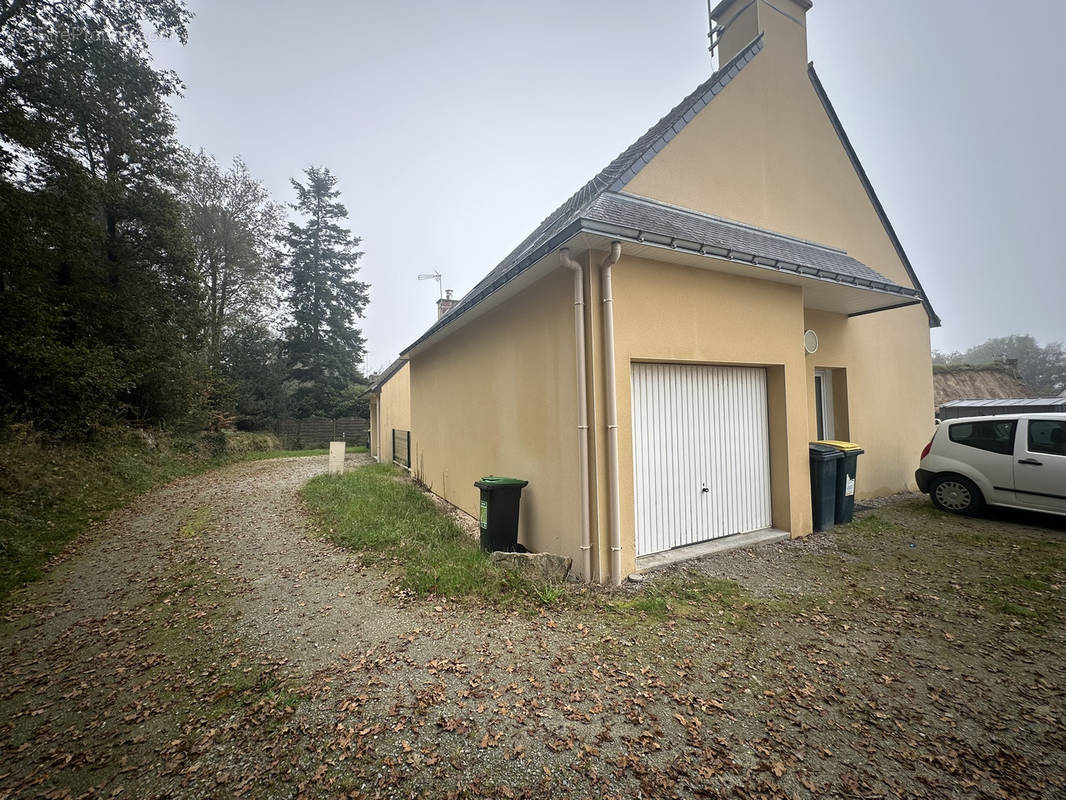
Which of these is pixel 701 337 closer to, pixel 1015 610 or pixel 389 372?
pixel 1015 610

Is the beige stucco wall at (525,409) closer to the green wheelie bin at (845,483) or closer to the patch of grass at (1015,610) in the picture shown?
the patch of grass at (1015,610)

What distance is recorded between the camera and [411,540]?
5.38m

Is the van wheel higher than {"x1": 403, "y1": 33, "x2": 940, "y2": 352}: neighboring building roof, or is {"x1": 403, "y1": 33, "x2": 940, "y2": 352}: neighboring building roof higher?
{"x1": 403, "y1": 33, "x2": 940, "y2": 352}: neighboring building roof

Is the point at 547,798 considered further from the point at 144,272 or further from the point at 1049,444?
the point at 144,272

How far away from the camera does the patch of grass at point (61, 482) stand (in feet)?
17.4

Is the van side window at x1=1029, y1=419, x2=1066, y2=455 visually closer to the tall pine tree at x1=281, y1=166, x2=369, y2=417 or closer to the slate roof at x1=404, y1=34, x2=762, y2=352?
the slate roof at x1=404, y1=34, x2=762, y2=352

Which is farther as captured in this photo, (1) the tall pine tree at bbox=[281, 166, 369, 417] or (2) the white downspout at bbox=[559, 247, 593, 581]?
(1) the tall pine tree at bbox=[281, 166, 369, 417]

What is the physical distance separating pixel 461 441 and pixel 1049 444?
9022mm

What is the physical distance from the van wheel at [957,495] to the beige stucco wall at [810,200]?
1054 mm

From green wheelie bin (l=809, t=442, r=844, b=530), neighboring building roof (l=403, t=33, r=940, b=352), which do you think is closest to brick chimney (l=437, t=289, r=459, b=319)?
neighboring building roof (l=403, t=33, r=940, b=352)

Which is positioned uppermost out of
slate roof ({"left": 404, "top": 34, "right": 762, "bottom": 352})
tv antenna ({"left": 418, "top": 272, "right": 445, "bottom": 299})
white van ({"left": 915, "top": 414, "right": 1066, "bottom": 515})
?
tv antenna ({"left": 418, "top": 272, "right": 445, "bottom": 299})

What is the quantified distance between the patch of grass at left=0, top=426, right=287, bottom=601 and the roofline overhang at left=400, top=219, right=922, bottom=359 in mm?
6515

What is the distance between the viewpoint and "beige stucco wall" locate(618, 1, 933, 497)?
581 centimetres

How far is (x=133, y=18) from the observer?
10.0 m
